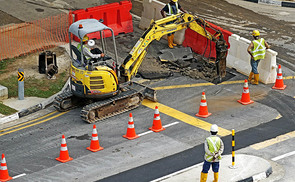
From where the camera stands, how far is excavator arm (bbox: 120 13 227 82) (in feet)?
68.5

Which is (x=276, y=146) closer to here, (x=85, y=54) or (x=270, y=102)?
(x=270, y=102)

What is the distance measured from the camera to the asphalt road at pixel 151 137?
645 inches

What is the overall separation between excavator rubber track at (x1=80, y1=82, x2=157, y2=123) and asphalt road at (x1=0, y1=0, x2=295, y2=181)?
0.23 m

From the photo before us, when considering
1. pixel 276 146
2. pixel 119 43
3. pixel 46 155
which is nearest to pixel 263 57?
pixel 276 146

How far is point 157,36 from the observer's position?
21.4 m

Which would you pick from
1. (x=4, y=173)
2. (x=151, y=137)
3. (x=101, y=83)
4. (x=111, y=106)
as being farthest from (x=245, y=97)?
(x=4, y=173)

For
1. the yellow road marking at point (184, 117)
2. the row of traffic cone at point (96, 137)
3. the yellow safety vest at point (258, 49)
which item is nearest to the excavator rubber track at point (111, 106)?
the yellow road marking at point (184, 117)

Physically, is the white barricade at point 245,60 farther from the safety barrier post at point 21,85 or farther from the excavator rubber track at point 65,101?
the safety barrier post at point 21,85

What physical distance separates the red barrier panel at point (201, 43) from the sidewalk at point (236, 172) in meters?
7.70

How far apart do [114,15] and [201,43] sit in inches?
163

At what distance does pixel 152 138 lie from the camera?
1805 cm

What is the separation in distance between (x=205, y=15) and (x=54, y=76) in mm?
8876

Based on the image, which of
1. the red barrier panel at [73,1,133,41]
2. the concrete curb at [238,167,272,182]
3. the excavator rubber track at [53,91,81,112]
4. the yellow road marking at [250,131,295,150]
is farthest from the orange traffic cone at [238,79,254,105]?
the red barrier panel at [73,1,133,41]

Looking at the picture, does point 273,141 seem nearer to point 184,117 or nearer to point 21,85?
point 184,117
